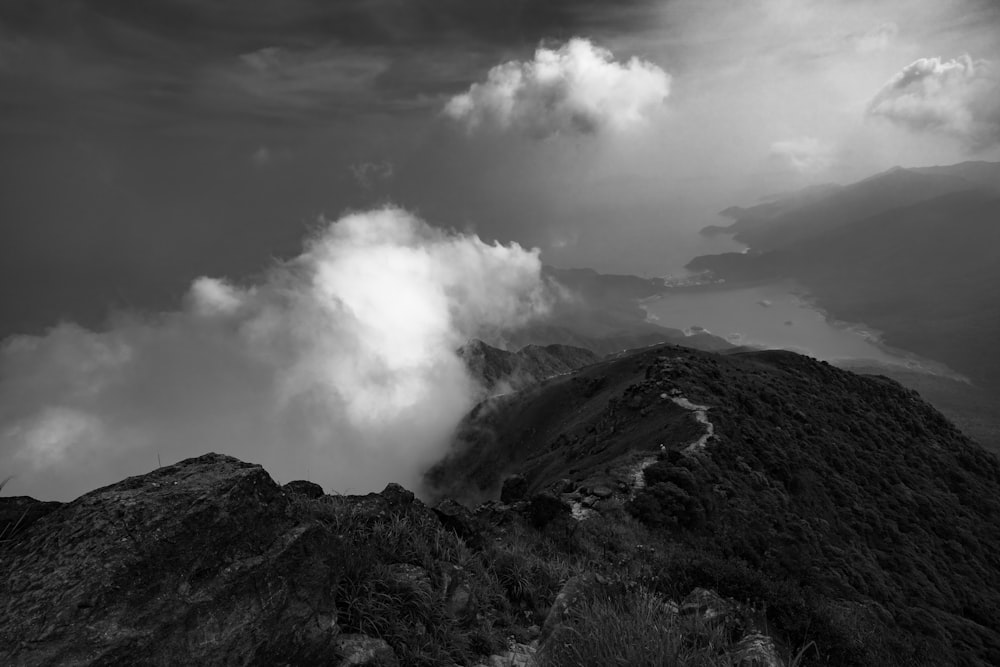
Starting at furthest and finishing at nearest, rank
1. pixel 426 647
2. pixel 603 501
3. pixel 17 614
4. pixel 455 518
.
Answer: pixel 603 501
pixel 455 518
pixel 426 647
pixel 17 614

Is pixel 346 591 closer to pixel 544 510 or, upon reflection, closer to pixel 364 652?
pixel 364 652

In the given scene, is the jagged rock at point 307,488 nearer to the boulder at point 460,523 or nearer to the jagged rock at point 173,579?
the boulder at point 460,523

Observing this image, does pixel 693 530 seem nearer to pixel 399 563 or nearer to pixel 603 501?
pixel 603 501

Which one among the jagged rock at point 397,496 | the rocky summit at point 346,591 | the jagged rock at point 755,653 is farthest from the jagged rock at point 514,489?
the jagged rock at point 755,653

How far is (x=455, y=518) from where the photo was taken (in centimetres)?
980

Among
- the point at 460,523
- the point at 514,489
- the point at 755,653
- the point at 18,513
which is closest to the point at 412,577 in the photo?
the point at 460,523

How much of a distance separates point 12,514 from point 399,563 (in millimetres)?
4390

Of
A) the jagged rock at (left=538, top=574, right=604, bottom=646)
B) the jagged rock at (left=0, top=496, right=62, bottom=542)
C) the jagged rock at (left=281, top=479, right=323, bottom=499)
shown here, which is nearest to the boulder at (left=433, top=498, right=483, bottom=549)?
the jagged rock at (left=281, top=479, right=323, bottom=499)

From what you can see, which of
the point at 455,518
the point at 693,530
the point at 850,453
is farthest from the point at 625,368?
the point at 455,518

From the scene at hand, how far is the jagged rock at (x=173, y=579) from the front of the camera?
4383 millimetres

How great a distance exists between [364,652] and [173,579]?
85.1 inches

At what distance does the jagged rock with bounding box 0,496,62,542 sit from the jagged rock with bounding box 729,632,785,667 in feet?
25.2

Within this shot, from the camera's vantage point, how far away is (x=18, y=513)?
5211 mm

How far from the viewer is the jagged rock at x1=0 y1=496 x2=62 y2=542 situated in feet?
16.5
